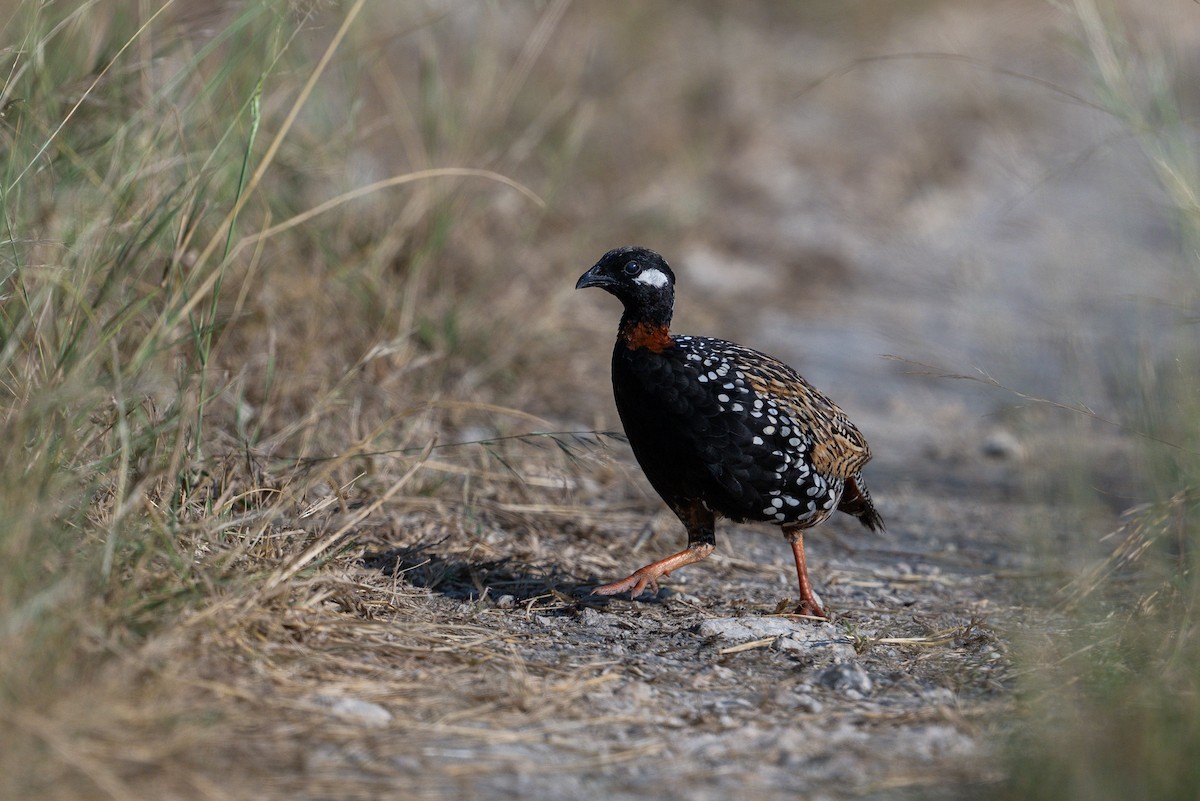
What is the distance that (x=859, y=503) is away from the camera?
5.09 metres

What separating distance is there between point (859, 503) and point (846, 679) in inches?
57.9

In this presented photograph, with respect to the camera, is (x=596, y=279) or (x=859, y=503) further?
(x=859, y=503)

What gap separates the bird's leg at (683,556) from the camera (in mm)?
4516

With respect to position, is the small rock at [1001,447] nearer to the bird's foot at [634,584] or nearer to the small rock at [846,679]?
the bird's foot at [634,584]

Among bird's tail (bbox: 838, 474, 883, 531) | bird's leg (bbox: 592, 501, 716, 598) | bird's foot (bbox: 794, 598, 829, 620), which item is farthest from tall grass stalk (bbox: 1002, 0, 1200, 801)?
bird's leg (bbox: 592, 501, 716, 598)

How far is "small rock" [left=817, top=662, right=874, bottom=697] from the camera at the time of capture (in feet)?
12.1

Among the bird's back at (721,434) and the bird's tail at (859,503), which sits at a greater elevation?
the bird's back at (721,434)

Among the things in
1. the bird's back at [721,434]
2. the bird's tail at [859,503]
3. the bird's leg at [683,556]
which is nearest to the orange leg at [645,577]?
the bird's leg at [683,556]

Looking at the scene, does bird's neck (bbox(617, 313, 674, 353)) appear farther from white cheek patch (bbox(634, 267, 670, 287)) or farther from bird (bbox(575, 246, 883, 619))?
white cheek patch (bbox(634, 267, 670, 287))

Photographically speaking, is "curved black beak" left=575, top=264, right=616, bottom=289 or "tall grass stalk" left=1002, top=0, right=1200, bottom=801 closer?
"tall grass stalk" left=1002, top=0, right=1200, bottom=801

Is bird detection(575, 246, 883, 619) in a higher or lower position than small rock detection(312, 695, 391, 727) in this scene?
higher

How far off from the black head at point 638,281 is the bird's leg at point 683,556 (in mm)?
694

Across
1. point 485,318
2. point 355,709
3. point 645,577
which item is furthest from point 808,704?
point 485,318

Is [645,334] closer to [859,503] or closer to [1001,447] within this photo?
[859,503]
